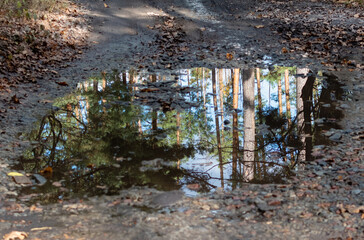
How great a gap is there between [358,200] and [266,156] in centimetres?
152

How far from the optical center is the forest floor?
3.50 metres

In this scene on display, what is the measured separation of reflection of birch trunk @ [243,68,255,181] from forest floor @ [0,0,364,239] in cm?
50

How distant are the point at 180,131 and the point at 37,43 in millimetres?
5943

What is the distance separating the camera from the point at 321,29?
461 inches

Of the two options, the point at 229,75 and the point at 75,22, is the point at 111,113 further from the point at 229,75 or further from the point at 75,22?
the point at 75,22

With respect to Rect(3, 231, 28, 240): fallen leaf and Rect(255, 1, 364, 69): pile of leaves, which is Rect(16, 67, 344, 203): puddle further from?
Rect(255, 1, 364, 69): pile of leaves

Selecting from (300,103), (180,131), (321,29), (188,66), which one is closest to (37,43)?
(188,66)

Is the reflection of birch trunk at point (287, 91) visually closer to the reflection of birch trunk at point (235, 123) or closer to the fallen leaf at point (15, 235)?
the reflection of birch trunk at point (235, 123)

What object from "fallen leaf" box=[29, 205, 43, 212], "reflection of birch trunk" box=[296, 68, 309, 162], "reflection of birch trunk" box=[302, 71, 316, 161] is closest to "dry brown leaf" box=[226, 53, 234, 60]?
"reflection of birch trunk" box=[296, 68, 309, 162]

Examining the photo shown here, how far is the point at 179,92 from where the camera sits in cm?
785

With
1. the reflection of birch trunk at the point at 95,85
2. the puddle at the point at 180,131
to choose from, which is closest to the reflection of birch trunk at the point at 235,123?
the puddle at the point at 180,131

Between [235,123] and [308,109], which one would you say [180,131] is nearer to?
[235,123]

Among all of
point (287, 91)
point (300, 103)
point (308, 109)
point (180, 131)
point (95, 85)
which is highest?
point (95, 85)

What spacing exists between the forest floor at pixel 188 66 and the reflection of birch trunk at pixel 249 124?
0.50m
